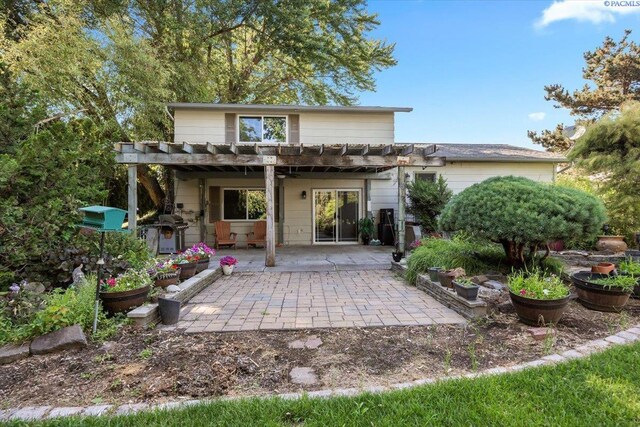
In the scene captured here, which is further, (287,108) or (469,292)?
(287,108)

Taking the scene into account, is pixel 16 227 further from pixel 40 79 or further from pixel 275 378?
pixel 40 79

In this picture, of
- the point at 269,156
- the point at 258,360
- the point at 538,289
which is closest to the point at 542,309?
the point at 538,289

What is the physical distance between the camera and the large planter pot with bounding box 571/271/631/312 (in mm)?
3613

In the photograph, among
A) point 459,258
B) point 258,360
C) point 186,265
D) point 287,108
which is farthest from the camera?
point 287,108

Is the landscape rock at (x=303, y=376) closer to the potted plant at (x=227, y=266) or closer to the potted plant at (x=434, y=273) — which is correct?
the potted plant at (x=434, y=273)

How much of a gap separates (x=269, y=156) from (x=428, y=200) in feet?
16.9

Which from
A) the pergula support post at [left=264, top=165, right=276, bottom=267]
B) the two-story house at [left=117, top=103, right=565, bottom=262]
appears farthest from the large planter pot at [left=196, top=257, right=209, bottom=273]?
the two-story house at [left=117, top=103, right=565, bottom=262]

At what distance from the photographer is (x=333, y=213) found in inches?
429

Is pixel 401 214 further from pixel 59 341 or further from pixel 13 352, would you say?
pixel 13 352

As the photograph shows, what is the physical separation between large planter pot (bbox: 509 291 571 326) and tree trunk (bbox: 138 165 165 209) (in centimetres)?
1262

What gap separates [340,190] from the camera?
1088 centimetres

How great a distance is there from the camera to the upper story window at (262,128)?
32.6 ft

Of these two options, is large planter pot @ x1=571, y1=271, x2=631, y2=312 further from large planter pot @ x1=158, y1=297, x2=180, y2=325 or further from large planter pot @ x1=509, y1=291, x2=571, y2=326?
large planter pot @ x1=158, y1=297, x2=180, y2=325

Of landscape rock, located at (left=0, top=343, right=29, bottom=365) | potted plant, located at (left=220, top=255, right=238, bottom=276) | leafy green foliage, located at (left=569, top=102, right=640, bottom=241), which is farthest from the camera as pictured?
leafy green foliage, located at (left=569, top=102, right=640, bottom=241)
